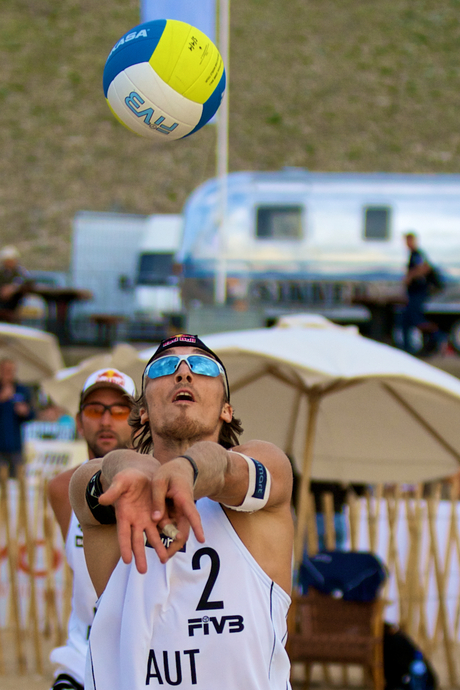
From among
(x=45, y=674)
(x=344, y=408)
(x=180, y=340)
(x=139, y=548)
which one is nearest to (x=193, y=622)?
(x=139, y=548)

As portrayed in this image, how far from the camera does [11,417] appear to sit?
888 centimetres

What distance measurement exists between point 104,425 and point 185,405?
1414 mm

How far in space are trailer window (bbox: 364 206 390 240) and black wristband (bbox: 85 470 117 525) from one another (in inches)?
501

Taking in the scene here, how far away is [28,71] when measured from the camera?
138ft

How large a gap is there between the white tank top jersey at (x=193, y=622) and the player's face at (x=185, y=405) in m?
0.21

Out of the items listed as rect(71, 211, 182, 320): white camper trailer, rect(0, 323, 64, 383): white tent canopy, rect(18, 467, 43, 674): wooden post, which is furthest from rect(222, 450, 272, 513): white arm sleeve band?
rect(71, 211, 182, 320): white camper trailer

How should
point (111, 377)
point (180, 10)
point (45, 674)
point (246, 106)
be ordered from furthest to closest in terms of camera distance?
1. point (246, 106)
2. point (180, 10)
3. point (45, 674)
4. point (111, 377)

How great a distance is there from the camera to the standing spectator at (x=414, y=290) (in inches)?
470


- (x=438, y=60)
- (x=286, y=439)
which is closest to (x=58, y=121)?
(x=438, y=60)

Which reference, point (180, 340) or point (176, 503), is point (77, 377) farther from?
point (176, 503)

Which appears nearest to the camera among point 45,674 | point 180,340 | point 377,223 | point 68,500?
point 180,340

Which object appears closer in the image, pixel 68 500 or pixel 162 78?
pixel 162 78

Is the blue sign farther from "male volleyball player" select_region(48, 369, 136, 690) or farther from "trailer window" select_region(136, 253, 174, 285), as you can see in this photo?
"male volleyball player" select_region(48, 369, 136, 690)

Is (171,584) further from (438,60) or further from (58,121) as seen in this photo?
(438,60)
